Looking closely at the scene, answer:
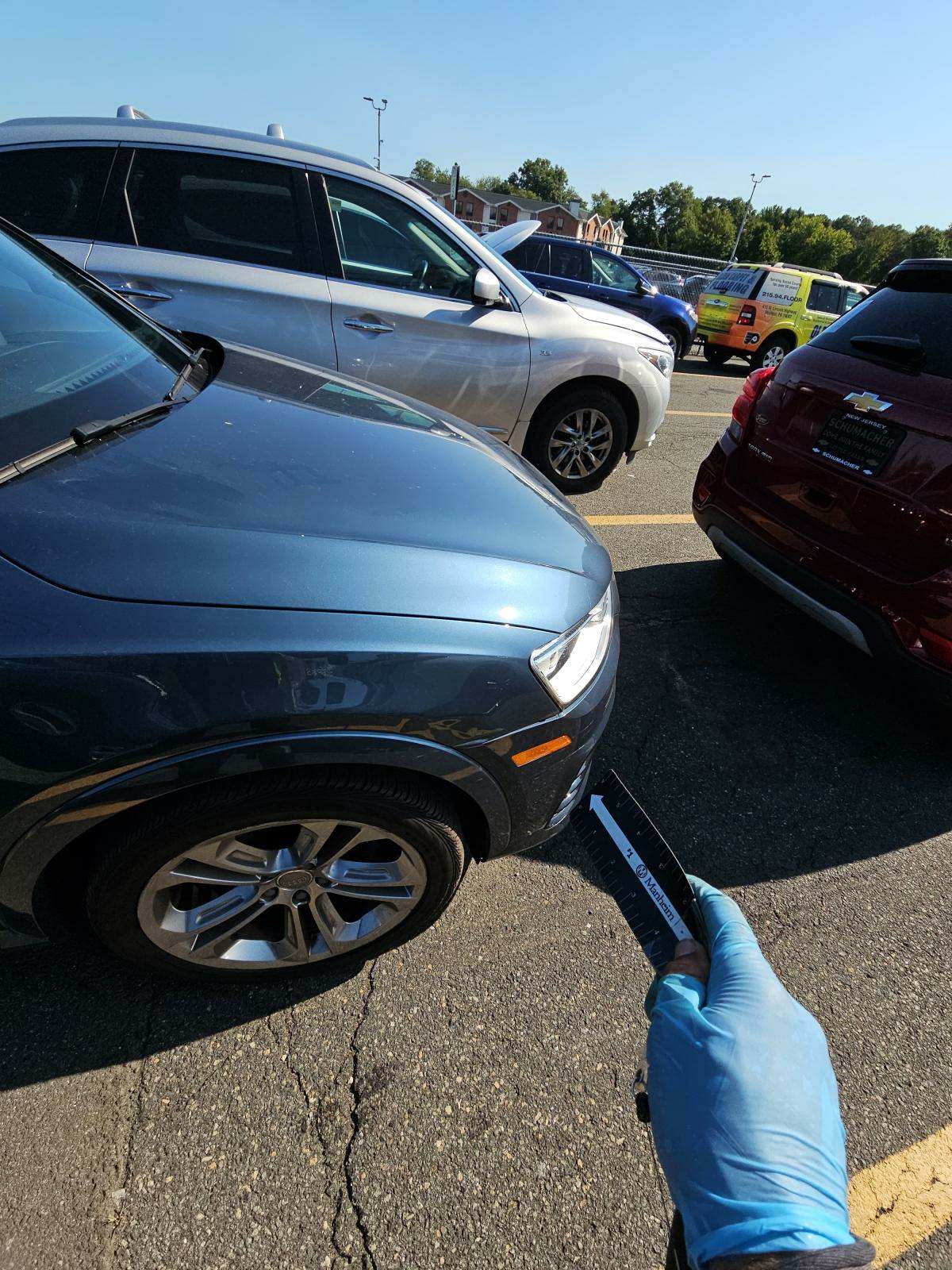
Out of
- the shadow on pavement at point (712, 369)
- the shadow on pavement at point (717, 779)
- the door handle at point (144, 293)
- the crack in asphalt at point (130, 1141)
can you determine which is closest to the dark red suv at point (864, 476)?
the shadow on pavement at point (717, 779)

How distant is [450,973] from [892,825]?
177cm

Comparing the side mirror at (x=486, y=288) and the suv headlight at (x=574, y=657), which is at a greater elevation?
the side mirror at (x=486, y=288)

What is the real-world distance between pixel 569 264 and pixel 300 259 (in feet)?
26.4

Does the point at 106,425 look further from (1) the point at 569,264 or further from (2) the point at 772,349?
(2) the point at 772,349

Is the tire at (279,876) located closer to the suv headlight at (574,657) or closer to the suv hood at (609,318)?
the suv headlight at (574,657)

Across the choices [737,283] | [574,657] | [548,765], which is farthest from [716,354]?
[548,765]

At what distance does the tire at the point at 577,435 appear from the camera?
4.43m

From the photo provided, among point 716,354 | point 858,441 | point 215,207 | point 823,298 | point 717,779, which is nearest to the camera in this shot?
point 717,779

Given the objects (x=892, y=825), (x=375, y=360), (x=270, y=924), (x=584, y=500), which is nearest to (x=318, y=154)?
(x=375, y=360)

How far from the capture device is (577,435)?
15.0 ft

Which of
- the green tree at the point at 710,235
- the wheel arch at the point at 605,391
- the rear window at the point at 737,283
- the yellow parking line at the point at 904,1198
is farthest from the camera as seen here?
the green tree at the point at 710,235

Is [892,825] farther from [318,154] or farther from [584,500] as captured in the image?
[318,154]

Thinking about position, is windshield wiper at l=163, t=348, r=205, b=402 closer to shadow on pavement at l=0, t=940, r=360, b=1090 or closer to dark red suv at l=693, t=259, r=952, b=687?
shadow on pavement at l=0, t=940, r=360, b=1090

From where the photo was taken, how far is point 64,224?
3.36 metres
